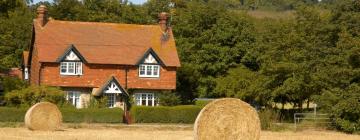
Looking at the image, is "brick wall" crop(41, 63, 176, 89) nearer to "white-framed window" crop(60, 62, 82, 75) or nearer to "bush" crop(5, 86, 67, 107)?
"white-framed window" crop(60, 62, 82, 75)

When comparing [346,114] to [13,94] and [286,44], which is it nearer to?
[286,44]

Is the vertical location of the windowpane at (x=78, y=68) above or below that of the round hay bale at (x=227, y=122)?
above

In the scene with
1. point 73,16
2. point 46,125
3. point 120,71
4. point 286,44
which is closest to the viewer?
point 46,125

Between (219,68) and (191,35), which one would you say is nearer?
(219,68)

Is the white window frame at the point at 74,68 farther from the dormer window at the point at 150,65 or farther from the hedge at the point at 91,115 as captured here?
the hedge at the point at 91,115

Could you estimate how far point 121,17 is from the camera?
85.8 m

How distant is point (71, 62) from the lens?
56.8 m

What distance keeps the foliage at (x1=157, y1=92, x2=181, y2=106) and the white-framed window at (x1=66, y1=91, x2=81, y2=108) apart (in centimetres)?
650

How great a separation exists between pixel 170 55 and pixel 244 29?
9904 millimetres

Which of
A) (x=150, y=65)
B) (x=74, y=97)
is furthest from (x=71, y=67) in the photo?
(x=150, y=65)

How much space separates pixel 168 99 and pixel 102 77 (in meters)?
5.63

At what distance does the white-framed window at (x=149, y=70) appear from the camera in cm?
5844

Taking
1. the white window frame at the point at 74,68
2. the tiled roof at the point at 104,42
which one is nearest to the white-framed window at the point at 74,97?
the white window frame at the point at 74,68

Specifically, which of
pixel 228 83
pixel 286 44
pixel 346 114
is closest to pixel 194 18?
pixel 228 83
